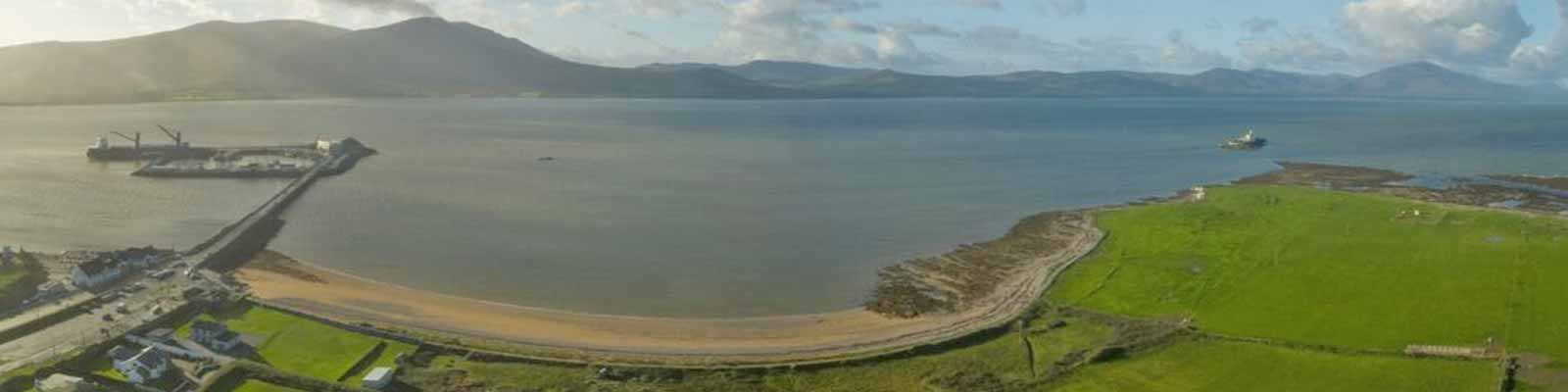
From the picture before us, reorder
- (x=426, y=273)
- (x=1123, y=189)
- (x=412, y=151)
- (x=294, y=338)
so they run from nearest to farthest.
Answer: (x=294, y=338) → (x=426, y=273) → (x=1123, y=189) → (x=412, y=151)

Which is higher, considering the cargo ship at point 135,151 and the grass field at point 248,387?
the cargo ship at point 135,151

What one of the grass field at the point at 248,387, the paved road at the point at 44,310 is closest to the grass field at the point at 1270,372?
the grass field at the point at 248,387

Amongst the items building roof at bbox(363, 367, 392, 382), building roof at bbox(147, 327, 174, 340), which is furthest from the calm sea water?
building roof at bbox(147, 327, 174, 340)

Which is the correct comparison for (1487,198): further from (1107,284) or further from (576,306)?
(576,306)

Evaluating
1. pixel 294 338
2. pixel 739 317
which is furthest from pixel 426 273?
pixel 739 317

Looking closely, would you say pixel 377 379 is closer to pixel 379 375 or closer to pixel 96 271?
pixel 379 375

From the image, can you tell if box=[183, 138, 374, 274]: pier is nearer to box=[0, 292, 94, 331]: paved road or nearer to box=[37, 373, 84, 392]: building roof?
box=[0, 292, 94, 331]: paved road

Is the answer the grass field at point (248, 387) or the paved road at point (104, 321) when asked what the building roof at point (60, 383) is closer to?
the paved road at point (104, 321)
